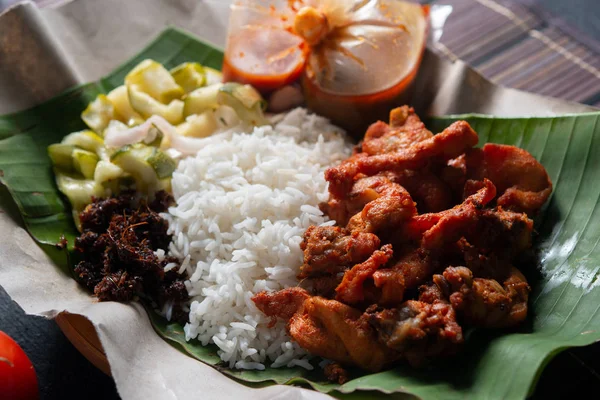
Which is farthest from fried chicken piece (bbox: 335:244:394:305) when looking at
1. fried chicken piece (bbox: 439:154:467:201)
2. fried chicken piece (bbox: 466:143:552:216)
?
fried chicken piece (bbox: 466:143:552:216)

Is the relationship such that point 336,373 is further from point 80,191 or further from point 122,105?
point 122,105

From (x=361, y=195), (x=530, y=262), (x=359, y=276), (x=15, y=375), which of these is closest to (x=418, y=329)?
(x=359, y=276)

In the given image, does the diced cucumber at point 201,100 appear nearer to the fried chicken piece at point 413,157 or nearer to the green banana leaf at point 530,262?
the green banana leaf at point 530,262

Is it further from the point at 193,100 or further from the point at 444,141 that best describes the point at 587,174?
the point at 193,100

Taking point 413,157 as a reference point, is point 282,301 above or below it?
below

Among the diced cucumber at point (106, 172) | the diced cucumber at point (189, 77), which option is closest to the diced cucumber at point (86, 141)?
the diced cucumber at point (106, 172)

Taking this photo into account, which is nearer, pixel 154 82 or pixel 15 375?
pixel 15 375

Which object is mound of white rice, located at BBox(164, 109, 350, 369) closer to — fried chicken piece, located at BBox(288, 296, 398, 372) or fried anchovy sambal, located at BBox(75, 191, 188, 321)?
fried anchovy sambal, located at BBox(75, 191, 188, 321)
